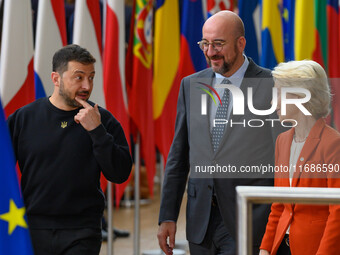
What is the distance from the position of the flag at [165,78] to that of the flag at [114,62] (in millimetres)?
734

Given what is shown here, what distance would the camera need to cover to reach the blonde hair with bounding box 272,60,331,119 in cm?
250

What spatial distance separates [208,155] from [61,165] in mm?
662

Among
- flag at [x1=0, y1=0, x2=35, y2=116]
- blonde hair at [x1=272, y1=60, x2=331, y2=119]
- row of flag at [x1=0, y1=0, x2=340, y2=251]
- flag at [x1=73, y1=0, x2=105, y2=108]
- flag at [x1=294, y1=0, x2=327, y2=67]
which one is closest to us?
blonde hair at [x1=272, y1=60, x2=331, y2=119]

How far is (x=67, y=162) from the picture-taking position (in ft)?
9.42

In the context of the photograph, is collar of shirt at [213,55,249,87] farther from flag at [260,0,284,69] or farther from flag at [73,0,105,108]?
flag at [260,0,284,69]

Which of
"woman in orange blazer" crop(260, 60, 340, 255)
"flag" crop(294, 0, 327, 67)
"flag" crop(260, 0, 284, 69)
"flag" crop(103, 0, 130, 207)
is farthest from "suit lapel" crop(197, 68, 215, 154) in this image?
"flag" crop(294, 0, 327, 67)

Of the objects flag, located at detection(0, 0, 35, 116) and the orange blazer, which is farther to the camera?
flag, located at detection(0, 0, 35, 116)

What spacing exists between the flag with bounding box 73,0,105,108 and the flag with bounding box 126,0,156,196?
23.5 inches

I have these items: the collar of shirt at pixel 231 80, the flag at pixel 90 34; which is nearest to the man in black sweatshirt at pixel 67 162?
the collar of shirt at pixel 231 80

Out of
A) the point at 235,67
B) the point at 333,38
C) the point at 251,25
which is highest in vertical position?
the point at 251,25

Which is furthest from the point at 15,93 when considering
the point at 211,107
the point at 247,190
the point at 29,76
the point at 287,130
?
the point at 247,190

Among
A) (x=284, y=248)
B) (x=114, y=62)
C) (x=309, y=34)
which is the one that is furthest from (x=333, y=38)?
(x=284, y=248)

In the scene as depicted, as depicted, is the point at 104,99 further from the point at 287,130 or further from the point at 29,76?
the point at 287,130

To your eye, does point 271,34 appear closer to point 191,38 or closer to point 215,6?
point 215,6
